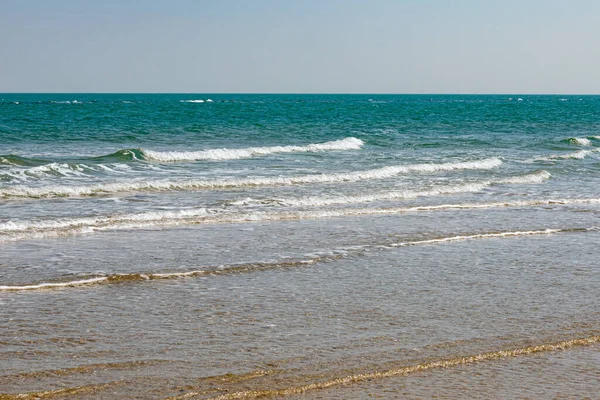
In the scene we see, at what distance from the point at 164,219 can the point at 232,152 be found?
1504 cm

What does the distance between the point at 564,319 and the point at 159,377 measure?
4035 mm

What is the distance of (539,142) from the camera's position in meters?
39.6

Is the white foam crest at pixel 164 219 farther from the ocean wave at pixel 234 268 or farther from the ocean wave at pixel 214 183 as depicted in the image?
the ocean wave at pixel 214 183

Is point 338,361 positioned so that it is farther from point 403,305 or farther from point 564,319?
point 564,319

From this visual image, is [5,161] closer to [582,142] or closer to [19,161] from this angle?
[19,161]

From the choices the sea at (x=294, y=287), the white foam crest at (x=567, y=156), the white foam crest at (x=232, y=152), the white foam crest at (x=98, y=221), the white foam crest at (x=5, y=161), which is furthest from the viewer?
the white foam crest at (x=567, y=156)

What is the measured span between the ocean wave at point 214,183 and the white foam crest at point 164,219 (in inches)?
148

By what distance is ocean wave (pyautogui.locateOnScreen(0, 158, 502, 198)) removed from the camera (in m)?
17.5

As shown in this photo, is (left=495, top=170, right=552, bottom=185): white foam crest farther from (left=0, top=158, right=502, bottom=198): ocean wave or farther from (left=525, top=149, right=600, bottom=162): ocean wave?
(left=525, top=149, right=600, bottom=162): ocean wave

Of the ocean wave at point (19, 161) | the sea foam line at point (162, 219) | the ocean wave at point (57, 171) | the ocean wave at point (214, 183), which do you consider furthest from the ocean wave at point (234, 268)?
the ocean wave at point (19, 161)

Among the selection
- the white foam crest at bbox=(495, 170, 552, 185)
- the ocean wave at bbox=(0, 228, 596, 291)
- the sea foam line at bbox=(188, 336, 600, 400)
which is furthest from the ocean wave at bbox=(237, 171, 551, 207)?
the sea foam line at bbox=(188, 336, 600, 400)

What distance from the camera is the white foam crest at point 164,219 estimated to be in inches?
495

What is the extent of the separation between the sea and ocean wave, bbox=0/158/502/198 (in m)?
0.09

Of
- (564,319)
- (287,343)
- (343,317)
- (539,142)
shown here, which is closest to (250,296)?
(343,317)
